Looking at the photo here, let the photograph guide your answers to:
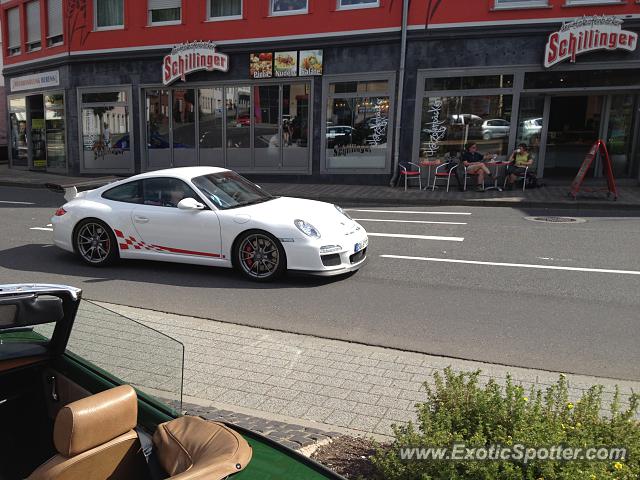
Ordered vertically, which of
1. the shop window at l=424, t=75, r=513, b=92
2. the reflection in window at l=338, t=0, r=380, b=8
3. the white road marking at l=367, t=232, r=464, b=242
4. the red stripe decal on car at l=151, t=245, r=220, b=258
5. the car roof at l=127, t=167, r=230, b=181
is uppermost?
the reflection in window at l=338, t=0, r=380, b=8

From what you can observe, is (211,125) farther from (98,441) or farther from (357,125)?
(98,441)

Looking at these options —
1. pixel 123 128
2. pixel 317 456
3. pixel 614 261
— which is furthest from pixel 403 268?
pixel 123 128

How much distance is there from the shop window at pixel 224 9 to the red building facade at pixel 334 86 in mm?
43

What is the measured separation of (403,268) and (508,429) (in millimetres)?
5252

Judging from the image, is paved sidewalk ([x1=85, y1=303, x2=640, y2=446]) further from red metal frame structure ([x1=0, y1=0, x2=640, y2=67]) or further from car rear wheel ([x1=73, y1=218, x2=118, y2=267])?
red metal frame structure ([x1=0, y1=0, x2=640, y2=67])

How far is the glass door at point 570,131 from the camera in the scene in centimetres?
1656

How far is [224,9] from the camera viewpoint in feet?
64.3

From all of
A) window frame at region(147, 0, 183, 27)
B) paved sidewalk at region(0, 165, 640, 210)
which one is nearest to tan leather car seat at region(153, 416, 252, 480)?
paved sidewalk at region(0, 165, 640, 210)

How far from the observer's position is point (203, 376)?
448cm

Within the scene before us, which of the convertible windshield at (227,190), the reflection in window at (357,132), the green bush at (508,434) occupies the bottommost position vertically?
the green bush at (508,434)

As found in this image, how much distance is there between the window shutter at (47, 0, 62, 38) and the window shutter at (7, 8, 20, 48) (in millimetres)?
2819

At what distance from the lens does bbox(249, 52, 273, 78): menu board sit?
61.5 feet

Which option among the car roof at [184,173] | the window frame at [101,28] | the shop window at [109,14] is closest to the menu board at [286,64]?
the window frame at [101,28]

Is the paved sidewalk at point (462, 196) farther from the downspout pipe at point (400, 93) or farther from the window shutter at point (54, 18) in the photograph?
the window shutter at point (54, 18)
